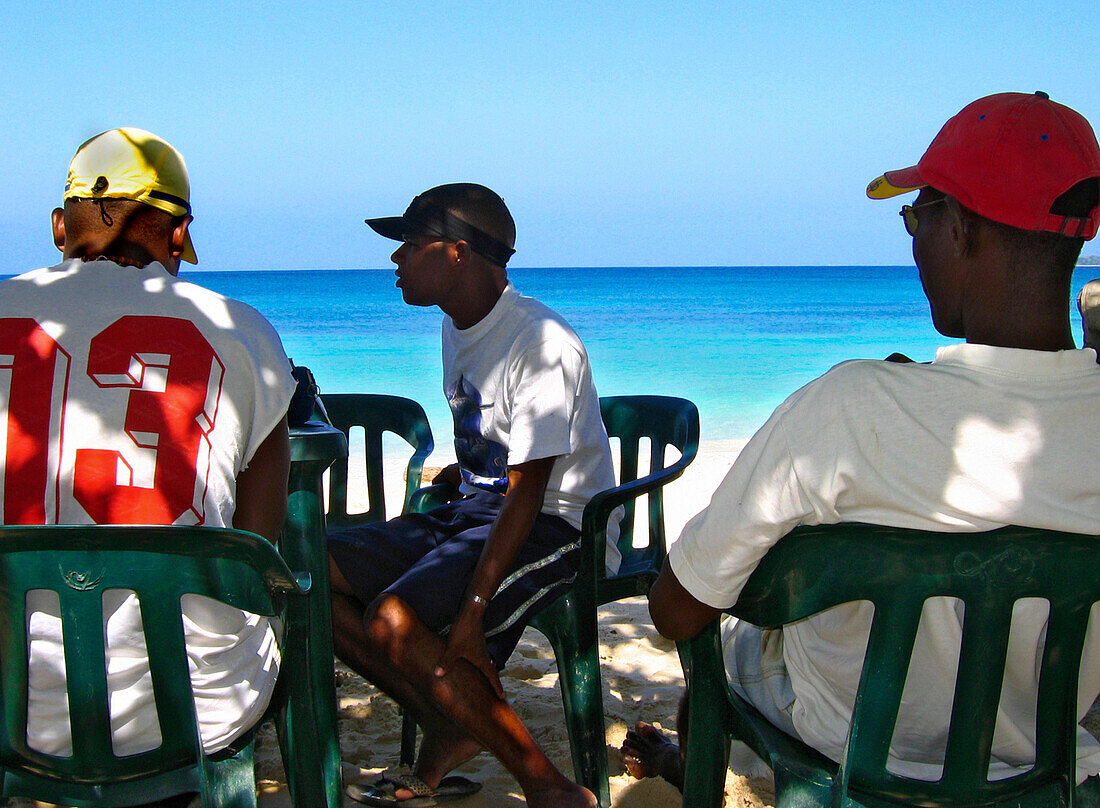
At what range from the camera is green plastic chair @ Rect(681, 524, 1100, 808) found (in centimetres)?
148

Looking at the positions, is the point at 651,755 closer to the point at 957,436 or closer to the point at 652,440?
the point at 652,440

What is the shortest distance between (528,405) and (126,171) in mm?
1117

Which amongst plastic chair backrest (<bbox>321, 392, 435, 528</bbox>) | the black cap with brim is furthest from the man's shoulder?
plastic chair backrest (<bbox>321, 392, 435, 528</bbox>)

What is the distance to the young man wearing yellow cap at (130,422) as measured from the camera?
1.70m

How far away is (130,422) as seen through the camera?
1724 mm

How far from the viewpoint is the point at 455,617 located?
8.10ft

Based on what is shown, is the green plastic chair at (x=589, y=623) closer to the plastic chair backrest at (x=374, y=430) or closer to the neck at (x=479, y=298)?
the neck at (x=479, y=298)

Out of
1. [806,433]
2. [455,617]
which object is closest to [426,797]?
[455,617]

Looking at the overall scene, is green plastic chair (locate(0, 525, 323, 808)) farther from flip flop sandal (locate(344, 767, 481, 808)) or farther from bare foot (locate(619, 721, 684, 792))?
bare foot (locate(619, 721, 684, 792))

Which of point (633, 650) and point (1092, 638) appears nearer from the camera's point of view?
point (1092, 638)

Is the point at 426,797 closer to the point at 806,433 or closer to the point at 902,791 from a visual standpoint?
the point at 902,791

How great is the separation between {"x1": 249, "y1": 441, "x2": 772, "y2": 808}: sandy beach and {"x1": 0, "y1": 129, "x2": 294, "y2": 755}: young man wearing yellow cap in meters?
1.01

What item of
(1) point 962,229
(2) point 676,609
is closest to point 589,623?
(2) point 676,609

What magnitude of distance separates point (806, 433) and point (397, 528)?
1.60m
